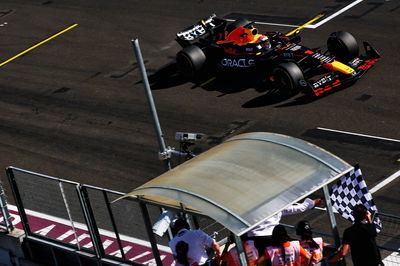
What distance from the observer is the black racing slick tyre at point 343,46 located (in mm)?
24828

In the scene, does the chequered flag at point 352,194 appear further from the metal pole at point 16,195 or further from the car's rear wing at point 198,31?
the car's rear wing at point 198,31

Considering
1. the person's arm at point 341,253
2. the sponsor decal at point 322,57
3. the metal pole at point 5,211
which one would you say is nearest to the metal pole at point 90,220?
the metal pole at point 5,211

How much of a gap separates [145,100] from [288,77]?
4.41 m

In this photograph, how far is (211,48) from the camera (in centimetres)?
2620

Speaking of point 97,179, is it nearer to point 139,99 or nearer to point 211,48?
point 139,99

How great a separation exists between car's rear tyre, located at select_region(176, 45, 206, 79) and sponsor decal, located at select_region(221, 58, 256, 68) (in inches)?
32.0

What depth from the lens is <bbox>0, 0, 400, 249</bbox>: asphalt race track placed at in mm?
21453

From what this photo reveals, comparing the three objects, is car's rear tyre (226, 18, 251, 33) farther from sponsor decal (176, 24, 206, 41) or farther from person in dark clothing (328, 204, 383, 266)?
person in dark clothing (328, 204, 383, 266)

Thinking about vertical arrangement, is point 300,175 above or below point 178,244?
above

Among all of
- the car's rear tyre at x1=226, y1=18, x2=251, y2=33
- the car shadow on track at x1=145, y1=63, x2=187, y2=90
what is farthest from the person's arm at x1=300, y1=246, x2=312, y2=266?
the car's rear tyre at x1=226, y1=18, x2=251, y2=33

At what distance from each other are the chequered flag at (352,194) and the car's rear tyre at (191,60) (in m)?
13.1

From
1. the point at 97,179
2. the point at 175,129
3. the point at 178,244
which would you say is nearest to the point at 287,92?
the point at 175,129

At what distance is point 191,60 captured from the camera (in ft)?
84.5

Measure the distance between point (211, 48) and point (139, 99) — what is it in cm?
268
